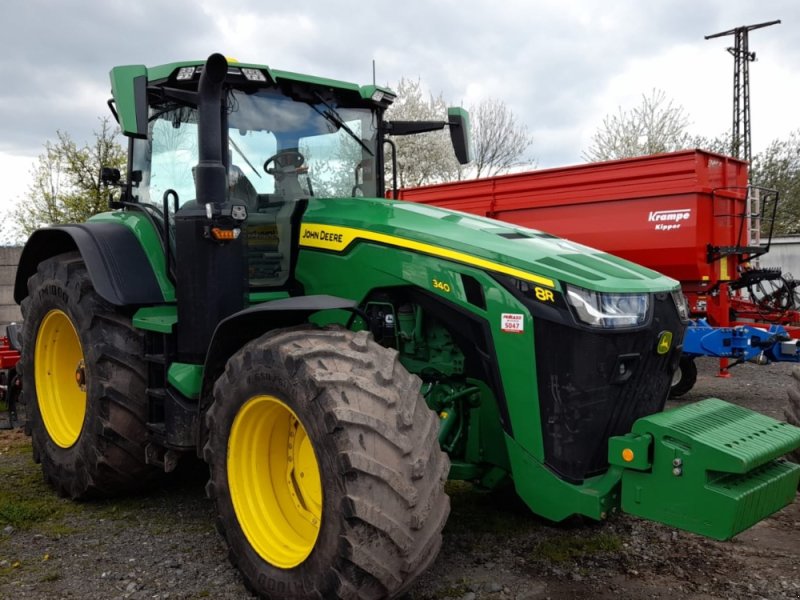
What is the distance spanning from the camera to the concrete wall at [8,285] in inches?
336

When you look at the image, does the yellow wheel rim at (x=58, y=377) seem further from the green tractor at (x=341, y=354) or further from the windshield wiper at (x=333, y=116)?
the windshield wiper at (x=333, y=116)

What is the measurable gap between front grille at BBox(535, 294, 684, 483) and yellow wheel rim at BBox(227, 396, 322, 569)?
1014mm

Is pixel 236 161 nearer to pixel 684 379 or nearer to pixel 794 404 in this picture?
pixel 794 404

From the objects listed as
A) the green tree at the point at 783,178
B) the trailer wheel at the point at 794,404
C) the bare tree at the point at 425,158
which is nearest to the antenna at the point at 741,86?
the green tree at the point at 783,178

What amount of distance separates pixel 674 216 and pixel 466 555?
5.78 meters

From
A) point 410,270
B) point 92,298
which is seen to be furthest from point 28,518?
point 410,270

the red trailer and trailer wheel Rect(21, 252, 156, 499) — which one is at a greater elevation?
the red trailer

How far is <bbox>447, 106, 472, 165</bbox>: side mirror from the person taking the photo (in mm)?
4305

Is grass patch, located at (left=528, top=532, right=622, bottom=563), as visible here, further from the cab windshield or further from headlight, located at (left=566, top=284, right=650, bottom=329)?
the cab windshield

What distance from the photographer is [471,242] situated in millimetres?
3184

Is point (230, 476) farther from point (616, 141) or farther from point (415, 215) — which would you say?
point (616, 141)

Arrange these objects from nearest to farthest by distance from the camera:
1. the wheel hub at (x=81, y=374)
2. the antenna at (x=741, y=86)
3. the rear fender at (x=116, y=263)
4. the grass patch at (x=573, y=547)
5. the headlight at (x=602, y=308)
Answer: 1. the headlight at (x=602, y=308)
2. the grass patch at (x=573, y=547)
3. the rear fender at (x=116, y=263)
4. the wheel hub at (x=81, y=374)
5. the antenna at (x=741, y=86)

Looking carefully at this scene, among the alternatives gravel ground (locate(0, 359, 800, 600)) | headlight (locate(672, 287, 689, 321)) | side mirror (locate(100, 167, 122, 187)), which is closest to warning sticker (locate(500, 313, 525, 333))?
headlight (locate(672, 287, 689, 321))

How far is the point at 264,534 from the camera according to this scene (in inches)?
122
